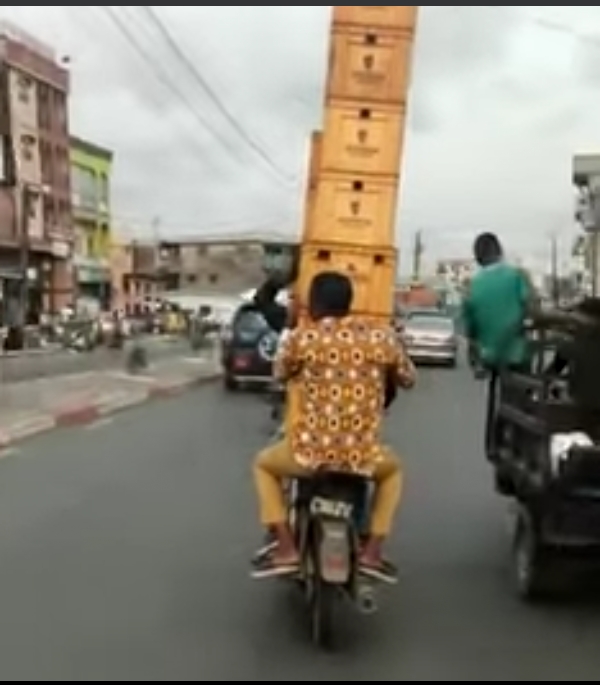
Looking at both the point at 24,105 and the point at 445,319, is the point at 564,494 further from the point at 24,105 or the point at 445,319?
the point at 24,105

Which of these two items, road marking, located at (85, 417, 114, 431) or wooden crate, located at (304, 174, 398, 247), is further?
road marking, located at (85, 417, 114, 431)

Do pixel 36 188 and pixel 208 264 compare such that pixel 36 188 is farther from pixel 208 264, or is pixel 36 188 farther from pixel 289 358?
pixel 289 358

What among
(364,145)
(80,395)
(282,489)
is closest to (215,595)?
(282,489)

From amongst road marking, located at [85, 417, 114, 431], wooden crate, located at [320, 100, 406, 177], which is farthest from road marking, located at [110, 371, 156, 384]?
wooden crate, located at [320, 100, 406, 177]

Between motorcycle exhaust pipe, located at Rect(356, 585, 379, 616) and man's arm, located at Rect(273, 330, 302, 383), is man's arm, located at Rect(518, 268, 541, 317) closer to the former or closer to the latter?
man's arm, located at Rect(273, 330, 302, 383)

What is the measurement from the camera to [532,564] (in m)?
7.82

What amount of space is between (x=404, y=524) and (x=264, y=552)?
11.7ft

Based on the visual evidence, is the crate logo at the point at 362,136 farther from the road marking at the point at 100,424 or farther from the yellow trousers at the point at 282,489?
the road marking at the point at 100,424

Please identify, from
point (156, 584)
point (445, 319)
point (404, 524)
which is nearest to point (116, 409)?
point (404, 524)

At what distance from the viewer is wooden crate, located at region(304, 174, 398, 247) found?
12.2 m

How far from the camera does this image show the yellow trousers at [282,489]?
277 inches

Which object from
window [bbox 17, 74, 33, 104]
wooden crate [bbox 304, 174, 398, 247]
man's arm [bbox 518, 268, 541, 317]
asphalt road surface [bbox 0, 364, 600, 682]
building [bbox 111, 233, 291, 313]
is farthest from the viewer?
building [bbox 111, 233, 291, 313]

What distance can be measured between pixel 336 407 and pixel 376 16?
614cm

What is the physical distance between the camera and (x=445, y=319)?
4453 centimetres
